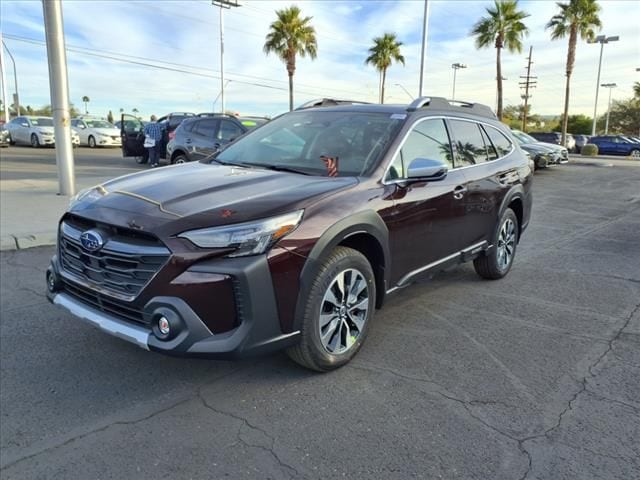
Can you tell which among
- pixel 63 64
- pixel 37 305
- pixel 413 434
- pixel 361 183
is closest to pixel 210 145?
pixel 63 64

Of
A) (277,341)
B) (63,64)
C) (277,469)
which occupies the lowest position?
(277,469)

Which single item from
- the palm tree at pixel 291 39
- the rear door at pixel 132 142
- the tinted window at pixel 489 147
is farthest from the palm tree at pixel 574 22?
the tinted window at pixel 489 147

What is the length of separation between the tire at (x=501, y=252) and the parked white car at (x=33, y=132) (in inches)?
977

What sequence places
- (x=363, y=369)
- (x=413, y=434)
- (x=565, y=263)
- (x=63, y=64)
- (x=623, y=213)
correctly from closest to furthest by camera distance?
(x=413, y=434), (x=363, y=369), (x=565, y=263), (x=63, y=64), (x=623, y=213)

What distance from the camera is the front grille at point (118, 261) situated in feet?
9.13

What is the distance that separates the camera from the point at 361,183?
348cm

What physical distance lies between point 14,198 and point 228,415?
8.48 m

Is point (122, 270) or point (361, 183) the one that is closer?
point (122, 270)

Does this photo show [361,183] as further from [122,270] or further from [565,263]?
[565,263]

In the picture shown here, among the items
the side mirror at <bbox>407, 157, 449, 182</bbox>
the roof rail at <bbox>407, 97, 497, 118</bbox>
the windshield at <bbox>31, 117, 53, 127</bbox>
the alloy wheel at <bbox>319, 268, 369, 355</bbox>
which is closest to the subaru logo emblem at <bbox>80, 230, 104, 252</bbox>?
the alloy wheel at <bbox>319, 268, 369, 355</bbox>

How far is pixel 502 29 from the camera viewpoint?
31.9 meters

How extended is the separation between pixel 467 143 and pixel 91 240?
11.3 ft

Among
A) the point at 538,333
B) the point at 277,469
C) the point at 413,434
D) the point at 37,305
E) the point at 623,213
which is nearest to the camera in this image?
the point at 277,469

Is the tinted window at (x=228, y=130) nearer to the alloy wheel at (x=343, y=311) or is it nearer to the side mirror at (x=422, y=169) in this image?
the side mirror at (x=422, y=169)
